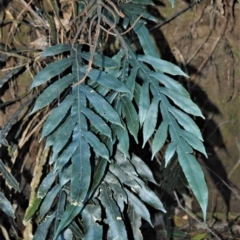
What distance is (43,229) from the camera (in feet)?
4.14

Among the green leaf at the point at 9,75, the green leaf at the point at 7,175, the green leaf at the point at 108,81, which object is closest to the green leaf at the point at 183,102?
the green leaf at the point at 108,81

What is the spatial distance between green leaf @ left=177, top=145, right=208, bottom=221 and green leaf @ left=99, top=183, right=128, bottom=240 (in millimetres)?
220

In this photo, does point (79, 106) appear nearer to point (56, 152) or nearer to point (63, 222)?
point (56, 152)

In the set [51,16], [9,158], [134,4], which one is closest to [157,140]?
[134,4]

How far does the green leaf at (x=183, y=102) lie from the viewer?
1152mm

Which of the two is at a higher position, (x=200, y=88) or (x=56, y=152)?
(x=56, y=152)

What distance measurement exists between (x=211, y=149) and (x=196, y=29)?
52 cm

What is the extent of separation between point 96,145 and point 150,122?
140mm

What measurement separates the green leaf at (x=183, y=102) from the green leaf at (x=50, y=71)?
24 cm

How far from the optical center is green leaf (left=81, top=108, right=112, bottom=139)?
1100 mm

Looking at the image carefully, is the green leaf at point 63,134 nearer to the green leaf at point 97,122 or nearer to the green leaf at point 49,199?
the green leaf at point 97,122

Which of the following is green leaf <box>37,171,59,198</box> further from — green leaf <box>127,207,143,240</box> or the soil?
the soil

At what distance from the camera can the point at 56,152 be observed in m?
1.07

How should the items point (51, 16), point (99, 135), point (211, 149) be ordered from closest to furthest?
point (99, 135) < point (51, 16) < point (211, 149)
